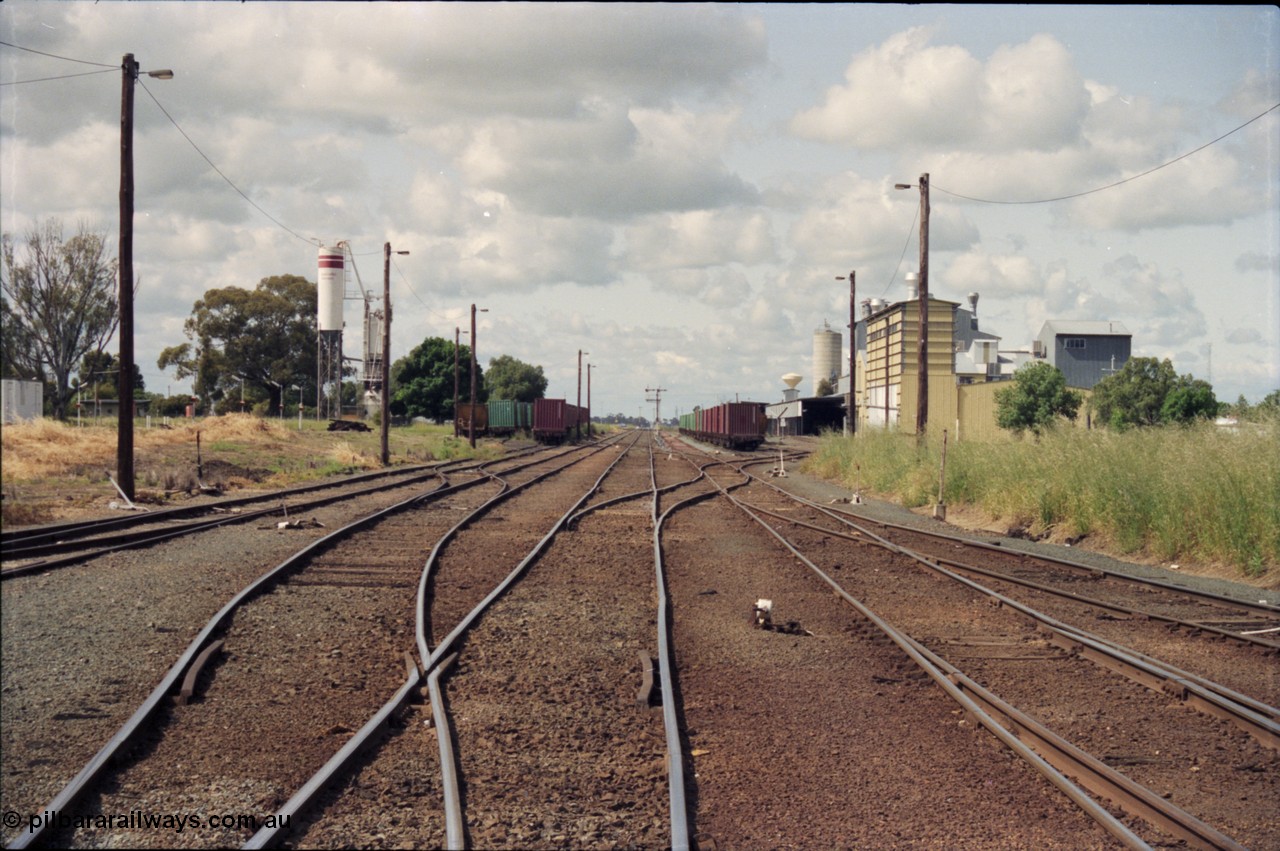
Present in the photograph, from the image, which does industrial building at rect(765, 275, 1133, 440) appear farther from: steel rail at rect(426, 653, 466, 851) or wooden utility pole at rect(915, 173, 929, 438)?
steel rail at rect(426, 653, 466, 851)

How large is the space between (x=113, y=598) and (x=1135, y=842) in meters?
8.97

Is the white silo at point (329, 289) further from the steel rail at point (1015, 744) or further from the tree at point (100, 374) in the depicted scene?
the steel rail at point (1015, 744)

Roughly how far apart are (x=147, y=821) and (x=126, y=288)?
52.0ft

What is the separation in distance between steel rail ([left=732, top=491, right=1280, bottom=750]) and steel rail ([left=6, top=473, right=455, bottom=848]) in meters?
6.55

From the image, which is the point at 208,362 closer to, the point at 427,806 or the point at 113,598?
the point at 113,598

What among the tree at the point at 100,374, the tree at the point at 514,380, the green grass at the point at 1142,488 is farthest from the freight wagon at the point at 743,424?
the tree at the point at 514,380

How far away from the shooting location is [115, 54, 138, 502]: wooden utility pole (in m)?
18.5

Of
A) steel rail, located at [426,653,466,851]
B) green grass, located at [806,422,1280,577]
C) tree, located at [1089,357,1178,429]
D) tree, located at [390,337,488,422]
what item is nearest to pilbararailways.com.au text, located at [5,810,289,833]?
steel rail, located at [426,653,466,851]

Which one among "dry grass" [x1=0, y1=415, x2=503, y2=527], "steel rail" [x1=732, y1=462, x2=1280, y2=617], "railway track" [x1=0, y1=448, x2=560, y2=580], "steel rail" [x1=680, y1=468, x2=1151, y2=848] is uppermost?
"dry grass" [x1=0, y1=415, x2=503, y2=527]

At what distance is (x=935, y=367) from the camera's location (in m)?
55.4

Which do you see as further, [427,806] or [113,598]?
[113,598]

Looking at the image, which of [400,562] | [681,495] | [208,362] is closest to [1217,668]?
[400,562]

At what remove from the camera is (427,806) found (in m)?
5.09

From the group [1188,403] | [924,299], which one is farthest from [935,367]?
[924,299]
